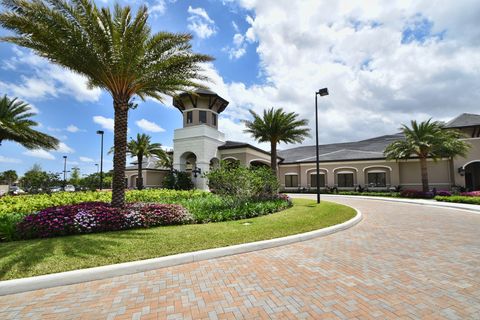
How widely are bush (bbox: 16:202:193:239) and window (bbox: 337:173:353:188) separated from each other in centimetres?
2854

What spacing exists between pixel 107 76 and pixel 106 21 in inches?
79.2

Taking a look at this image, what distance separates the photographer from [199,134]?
85.0ft

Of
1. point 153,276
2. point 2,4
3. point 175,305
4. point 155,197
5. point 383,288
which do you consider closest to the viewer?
point 175,305

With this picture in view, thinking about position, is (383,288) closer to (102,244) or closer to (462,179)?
(102,244)

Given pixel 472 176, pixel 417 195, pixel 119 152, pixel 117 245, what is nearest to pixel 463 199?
pixel 417 195

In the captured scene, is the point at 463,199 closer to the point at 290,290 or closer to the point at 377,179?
the point at 377,179

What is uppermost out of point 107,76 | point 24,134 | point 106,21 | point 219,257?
point 106,21

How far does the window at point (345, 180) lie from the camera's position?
33750 millimetres

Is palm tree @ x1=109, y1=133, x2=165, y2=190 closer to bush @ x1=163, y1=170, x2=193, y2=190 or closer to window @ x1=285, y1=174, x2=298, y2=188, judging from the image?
bush @ x1=163, y1=170, x2=193, y2=190

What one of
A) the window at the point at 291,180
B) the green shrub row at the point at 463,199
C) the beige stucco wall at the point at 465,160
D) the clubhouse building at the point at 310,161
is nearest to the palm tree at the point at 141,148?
the clubhouse building at the point at 310,161

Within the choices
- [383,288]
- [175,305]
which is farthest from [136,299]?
[383,288]

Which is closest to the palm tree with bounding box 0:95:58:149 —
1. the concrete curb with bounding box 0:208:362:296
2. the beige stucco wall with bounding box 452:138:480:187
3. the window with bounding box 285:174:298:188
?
the concrete curb with bounding box 0:208:362:296

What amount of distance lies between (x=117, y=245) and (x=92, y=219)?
2433mm

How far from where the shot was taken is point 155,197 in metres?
16.3
